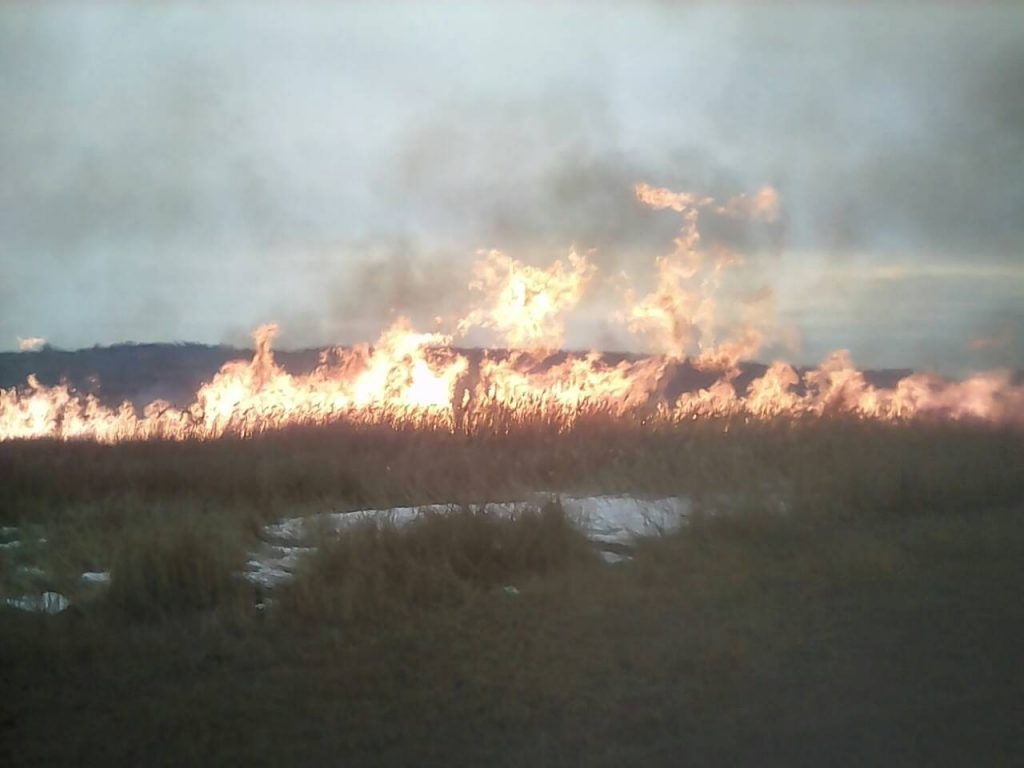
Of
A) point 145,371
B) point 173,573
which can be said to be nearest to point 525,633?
point 173,573

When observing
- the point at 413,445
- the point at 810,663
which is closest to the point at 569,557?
the point at 810,663

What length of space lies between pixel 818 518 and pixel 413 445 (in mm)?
6624

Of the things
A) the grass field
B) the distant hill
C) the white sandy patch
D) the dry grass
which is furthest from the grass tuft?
the distant hill

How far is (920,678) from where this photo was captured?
5926 mm

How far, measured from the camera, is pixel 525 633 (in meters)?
6.71

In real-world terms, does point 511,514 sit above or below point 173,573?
above

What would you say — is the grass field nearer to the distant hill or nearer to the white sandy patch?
the white sandy patch

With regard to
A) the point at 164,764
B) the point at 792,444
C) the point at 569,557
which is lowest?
the point at 164,764

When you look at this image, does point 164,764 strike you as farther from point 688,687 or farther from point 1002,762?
point 1002,762

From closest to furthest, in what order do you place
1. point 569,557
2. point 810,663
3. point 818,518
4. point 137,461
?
point 810,663 < point 569,557 < point 818,518 < point 137,461

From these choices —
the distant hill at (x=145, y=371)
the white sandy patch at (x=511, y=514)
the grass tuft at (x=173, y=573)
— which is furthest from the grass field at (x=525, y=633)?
the distant hill at (x=145, y=371)

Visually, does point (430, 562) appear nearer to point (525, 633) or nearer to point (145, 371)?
point (525, 633)

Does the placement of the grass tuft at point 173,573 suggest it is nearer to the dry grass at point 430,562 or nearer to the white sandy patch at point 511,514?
the white sandy patch at point 511,514

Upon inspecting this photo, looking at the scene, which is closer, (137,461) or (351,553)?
(351,553)
